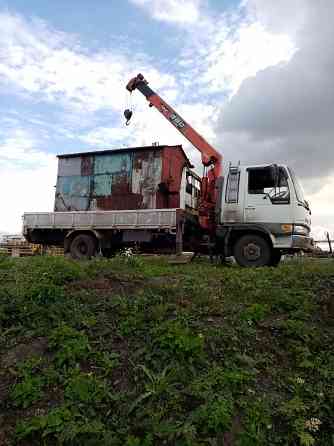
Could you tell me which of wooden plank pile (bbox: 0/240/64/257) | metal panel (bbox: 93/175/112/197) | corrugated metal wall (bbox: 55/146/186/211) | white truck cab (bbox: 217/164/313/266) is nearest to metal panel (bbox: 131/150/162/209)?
corrugated metal wall (bbox: 55/146/186/211)

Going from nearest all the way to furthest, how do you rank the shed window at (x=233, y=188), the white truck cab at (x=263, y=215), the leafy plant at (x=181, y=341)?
1. the leafy plant at (x=181, y=341)
2. the white truck cab at (x=263, y=215)
3. the shed window at (x=233, y=188)

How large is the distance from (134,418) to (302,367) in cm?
185

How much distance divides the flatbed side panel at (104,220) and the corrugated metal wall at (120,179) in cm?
107

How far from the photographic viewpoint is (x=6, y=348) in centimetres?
427

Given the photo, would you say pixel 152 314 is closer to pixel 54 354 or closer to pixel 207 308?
pixel 207 308

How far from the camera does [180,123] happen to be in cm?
1303

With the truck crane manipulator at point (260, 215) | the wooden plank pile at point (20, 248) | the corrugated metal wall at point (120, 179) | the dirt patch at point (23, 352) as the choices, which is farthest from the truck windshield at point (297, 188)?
the wooden plank pile at point (20, 248)

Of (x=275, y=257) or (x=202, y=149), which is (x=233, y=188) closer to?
(x=275, y=257)

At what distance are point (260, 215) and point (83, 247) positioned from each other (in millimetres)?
5638

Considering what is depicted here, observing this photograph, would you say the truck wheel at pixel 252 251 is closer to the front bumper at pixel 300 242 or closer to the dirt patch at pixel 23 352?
the front bumper at pixel 300 242

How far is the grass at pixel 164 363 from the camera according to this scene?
3098 millimetres

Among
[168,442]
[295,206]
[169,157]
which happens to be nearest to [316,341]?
[168,442]

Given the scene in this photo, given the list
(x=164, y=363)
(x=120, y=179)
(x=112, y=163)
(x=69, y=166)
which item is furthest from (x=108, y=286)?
(x=69, y=166)

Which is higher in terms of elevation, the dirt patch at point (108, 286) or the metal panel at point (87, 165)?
the metal panel at point (87, 165)
